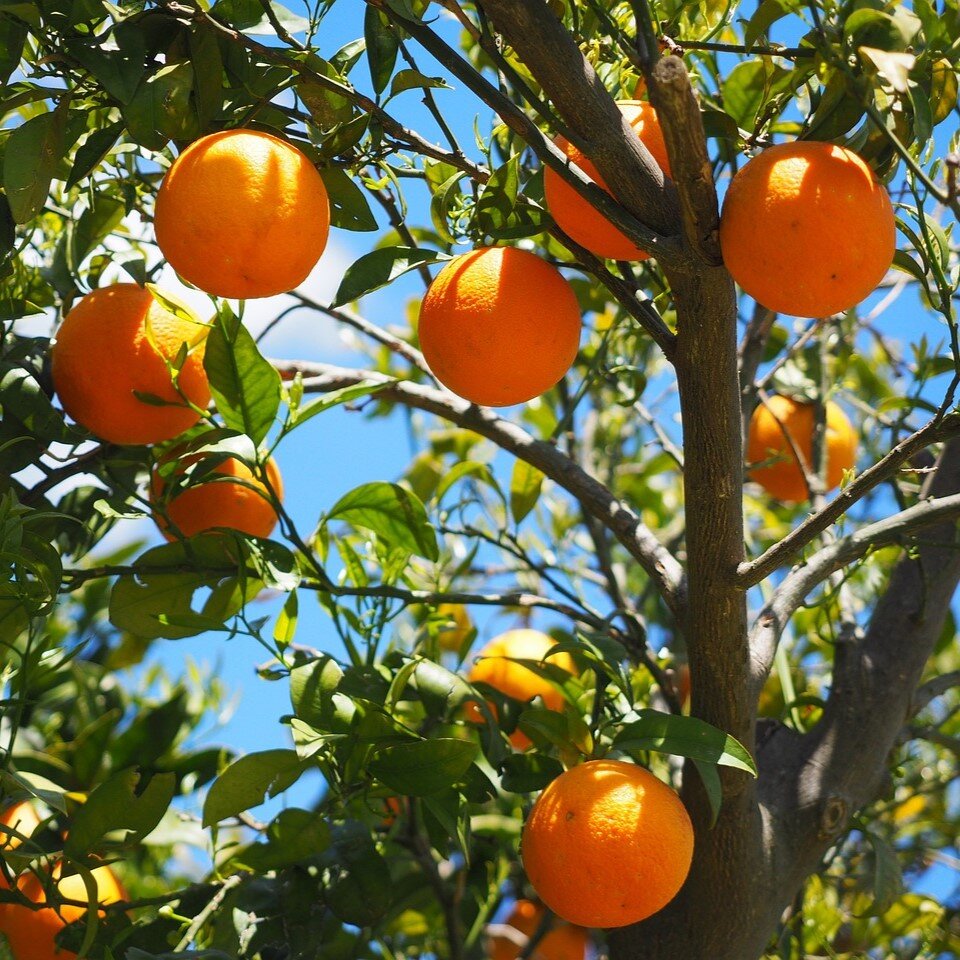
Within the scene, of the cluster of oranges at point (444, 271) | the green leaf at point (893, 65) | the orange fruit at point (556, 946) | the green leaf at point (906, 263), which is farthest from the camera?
the orange fruit at point (556, 946)

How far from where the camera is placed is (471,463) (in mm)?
1320

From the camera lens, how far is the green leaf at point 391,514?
3.69 ft

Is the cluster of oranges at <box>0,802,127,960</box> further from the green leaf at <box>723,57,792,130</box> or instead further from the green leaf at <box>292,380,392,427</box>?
the green leaf at <box>723,57,792,130</box>

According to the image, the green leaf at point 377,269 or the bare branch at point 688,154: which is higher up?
the bare branch at point 688,154

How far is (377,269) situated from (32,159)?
0.27m

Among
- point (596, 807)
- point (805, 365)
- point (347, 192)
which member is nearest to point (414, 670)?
point (596, 807)

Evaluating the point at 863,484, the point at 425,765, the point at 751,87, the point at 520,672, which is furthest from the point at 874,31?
the point at 520,672

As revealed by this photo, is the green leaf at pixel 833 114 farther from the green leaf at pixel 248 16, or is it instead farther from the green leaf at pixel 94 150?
the green leaf at pixel 94 150

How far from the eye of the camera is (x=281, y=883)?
43.0 inches

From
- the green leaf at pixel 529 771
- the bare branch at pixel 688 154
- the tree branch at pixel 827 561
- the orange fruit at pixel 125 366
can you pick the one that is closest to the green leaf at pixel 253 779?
the green leaf at pixel 529 771

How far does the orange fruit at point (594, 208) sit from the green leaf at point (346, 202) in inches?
6.2

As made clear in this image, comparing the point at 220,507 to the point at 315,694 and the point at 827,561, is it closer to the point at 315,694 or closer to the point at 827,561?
the point at 315,694

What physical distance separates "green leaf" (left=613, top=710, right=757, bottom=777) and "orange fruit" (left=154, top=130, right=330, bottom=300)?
0.48m

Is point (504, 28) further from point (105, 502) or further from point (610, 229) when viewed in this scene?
point (105, 502)
